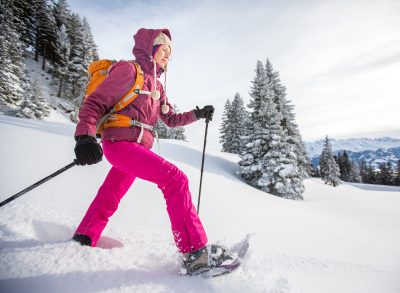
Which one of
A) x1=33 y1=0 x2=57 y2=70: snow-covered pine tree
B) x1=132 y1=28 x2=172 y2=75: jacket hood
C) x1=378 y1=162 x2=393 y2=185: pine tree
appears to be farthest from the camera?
x1=378 y1=162 x2=393 y2=185: pine tree

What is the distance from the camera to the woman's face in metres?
2.88

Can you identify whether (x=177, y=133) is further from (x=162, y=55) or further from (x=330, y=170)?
(x=162, y=55)

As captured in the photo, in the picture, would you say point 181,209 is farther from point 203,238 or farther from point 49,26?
point 49,26

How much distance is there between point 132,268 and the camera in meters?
2.10

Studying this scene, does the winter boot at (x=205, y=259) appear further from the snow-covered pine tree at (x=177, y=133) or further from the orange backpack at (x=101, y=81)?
the snow-covered pine tree at (x=177, y=133)

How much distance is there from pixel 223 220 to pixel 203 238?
3.03m

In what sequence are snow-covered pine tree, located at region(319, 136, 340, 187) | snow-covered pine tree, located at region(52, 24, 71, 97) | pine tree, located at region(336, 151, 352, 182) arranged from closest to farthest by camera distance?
snow-covered pine tree, located at region(52, 24, 71, 97), snow-covered pine tree, located at region(319, 136, 340, 187), pine tree, located at region(336, 151, 352, 182)

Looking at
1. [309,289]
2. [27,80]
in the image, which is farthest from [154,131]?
[27,80]

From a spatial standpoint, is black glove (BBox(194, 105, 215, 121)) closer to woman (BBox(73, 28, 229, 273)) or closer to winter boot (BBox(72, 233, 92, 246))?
woman (BBox(73, 28, 229, 273))

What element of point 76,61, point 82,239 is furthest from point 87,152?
point 76,61

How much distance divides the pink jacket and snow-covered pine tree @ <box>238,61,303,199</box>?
50.0ft

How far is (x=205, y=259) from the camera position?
2.05 m

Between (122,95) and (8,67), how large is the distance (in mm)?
A: 31407

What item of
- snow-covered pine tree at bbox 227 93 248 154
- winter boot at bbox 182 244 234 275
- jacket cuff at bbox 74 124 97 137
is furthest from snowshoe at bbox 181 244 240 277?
snow-covered pine tree at bbox 227 93 248 154
